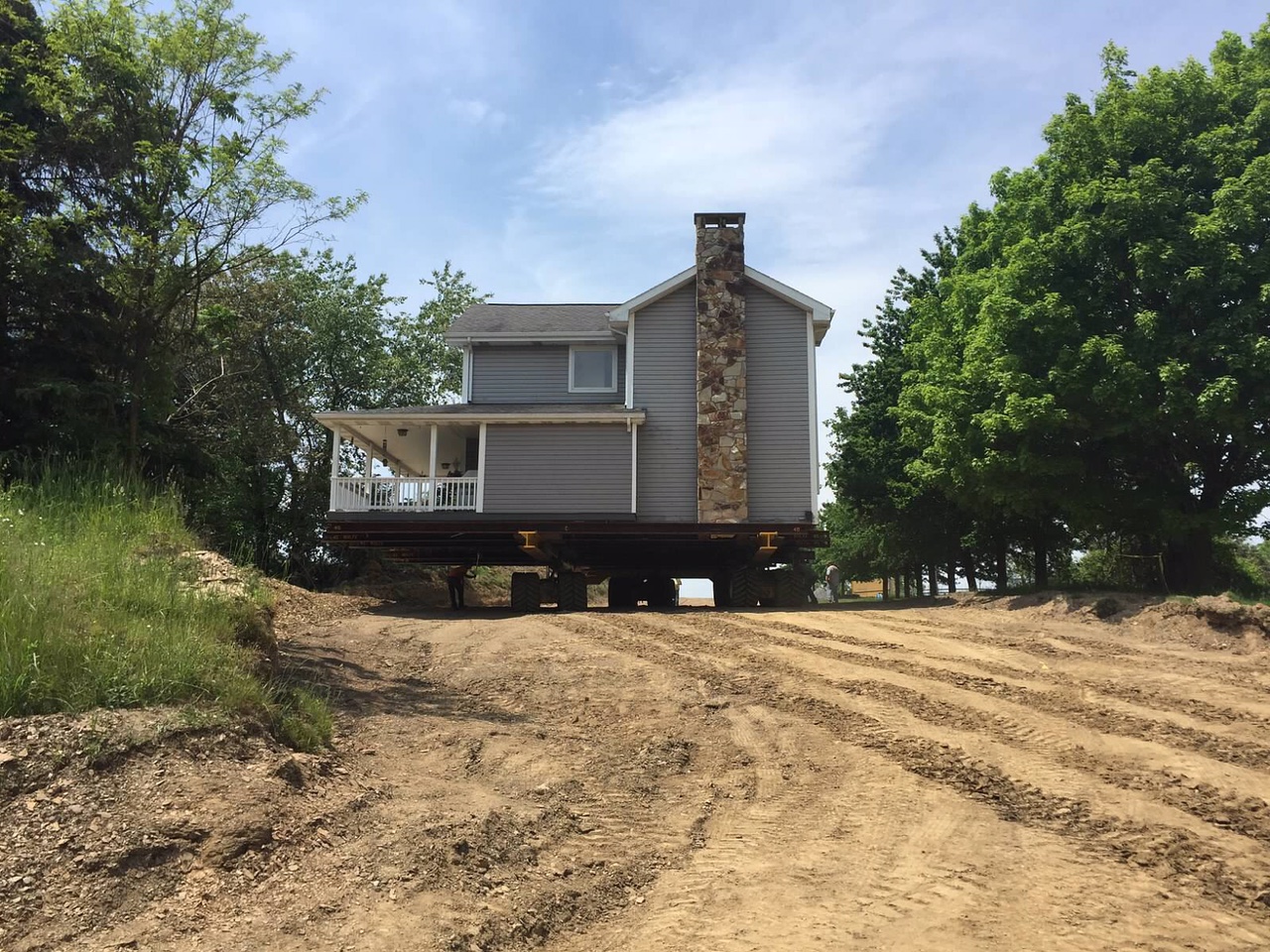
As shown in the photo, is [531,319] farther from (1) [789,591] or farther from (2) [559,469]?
(1) [789,591]

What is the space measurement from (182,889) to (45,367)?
12.7 m

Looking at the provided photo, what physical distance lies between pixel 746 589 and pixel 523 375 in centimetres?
751

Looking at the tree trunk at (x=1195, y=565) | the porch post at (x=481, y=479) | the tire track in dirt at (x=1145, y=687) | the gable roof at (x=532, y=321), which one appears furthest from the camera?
the gable roof at (x=532, y=321)

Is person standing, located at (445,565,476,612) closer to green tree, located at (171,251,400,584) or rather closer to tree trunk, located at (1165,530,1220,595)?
green tree, located at (171,251,400,584)

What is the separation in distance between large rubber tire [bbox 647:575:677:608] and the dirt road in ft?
40.1

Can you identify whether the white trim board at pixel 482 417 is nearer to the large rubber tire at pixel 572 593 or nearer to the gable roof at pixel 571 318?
the gable roof at pixel 571 318

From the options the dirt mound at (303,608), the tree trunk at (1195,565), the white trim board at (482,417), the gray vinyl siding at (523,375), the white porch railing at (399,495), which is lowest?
the dirt mound at (303,608)

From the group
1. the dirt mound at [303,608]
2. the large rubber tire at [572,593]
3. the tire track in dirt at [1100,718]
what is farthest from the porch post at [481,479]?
the tire track in dirt at [1100,718]

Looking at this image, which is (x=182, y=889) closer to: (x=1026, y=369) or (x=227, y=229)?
(x=227, y=229)

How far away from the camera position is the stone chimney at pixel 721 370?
20.5 metres

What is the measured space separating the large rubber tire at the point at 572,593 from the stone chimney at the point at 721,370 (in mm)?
2959

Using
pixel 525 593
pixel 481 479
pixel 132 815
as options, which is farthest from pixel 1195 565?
pixel 132 815

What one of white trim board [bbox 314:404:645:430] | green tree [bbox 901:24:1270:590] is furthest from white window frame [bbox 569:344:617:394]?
green tree [bbox 901:24:1270:590]

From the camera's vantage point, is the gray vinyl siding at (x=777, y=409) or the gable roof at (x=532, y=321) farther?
the gable roof at (x=532, y=321)
